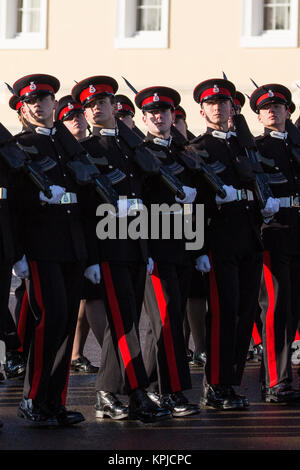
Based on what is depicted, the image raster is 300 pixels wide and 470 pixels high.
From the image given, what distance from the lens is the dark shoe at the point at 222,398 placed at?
7.25m

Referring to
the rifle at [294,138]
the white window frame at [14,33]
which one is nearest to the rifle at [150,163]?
the rifle at [294,138]

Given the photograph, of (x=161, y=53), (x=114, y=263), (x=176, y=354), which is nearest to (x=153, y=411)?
(x=176, y=354)

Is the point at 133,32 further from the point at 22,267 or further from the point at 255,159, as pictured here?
the point at 22,267

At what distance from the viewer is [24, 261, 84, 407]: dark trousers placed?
657 centimetres

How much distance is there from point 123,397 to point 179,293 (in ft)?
3.02

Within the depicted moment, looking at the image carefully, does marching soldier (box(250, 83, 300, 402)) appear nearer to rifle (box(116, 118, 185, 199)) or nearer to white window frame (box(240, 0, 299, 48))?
rifle (box(116, 118, 185, 199))

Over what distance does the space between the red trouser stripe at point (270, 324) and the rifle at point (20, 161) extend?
6.00 feet

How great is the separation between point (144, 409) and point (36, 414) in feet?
2.02

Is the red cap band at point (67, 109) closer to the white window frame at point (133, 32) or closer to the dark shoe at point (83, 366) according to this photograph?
the dark shoe at point (83, 366)

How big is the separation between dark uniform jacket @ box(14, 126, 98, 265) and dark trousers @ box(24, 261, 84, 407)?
84mm

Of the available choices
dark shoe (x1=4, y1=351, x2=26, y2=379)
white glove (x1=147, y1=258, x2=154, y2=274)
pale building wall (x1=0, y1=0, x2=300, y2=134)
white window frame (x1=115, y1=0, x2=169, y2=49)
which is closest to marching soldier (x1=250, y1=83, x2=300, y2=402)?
white glove (x1=147, y1=258, x2=154, y2=274)

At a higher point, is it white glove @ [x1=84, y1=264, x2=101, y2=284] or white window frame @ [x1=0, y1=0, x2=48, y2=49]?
white window frame @ [x1=0, y1=0, x2=48, y2=49]
